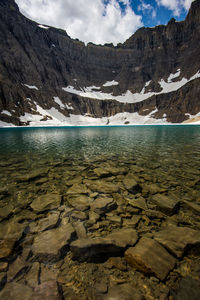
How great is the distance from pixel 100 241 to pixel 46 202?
2.89m

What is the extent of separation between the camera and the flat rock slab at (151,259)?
2.72 meters

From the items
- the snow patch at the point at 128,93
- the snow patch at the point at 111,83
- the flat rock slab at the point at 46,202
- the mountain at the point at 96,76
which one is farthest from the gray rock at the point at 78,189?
the snow patch at the point at 111,83

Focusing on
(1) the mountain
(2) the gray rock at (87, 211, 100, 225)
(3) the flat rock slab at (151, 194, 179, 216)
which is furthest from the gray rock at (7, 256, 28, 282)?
(1) the mountain

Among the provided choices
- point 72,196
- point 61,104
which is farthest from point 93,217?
point 61,104

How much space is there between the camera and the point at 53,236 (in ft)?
12.1

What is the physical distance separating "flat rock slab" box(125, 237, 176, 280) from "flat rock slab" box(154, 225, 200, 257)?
20 centimetres

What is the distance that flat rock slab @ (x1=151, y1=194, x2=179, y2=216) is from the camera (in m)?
4.70

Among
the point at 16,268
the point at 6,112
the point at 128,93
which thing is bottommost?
the point at 16,268

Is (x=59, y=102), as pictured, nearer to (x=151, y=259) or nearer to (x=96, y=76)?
(x=96, y=76)

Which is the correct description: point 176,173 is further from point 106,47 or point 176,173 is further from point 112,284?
point 106,47

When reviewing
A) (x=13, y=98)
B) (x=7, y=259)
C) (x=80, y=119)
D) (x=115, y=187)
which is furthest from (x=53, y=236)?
(x=80, y=119)

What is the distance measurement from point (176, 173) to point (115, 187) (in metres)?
4.23

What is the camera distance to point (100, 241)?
3338 millimetres

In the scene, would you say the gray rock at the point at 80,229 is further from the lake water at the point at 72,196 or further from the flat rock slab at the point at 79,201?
the flat rock slab at the point at 79,201
